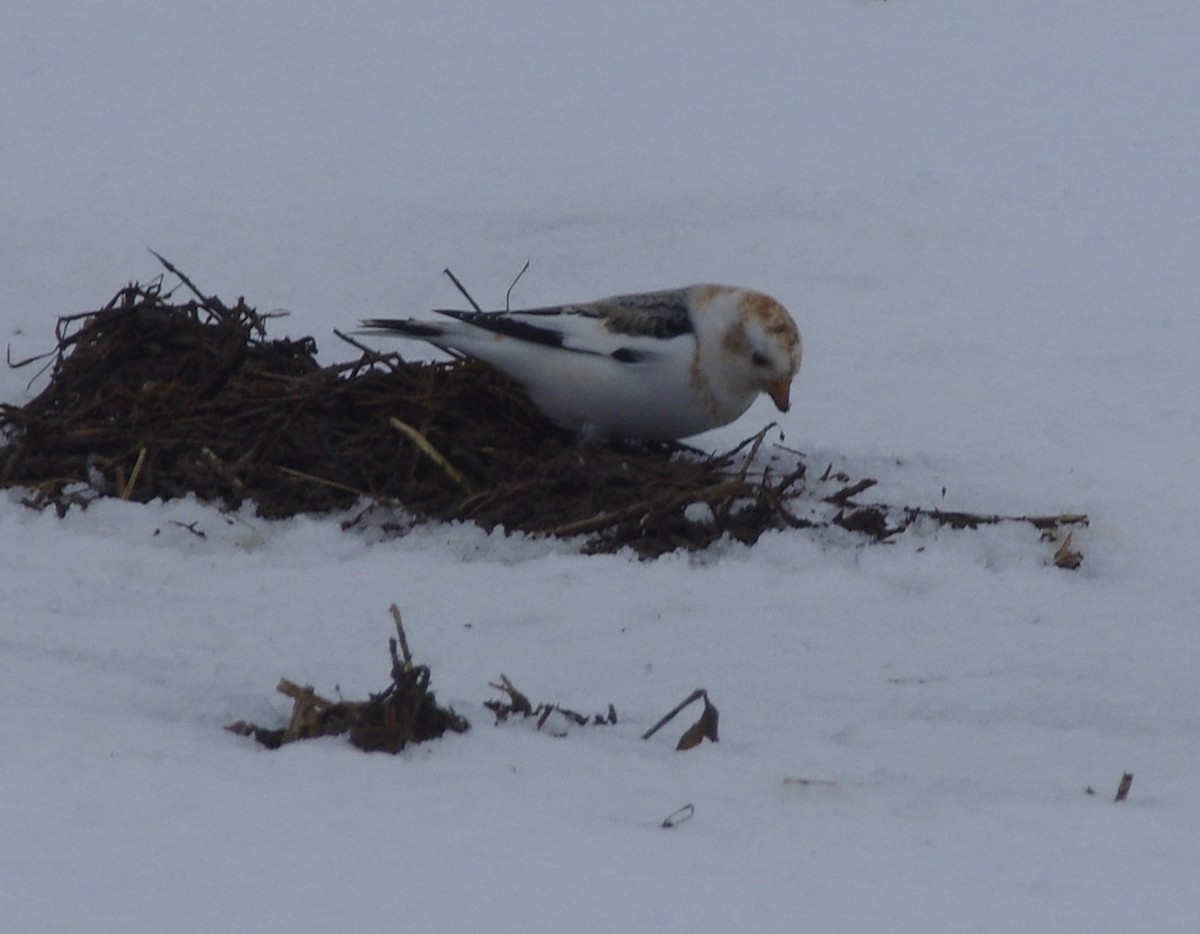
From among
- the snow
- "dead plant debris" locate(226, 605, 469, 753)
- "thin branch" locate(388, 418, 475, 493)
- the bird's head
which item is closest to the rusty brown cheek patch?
the bird's head

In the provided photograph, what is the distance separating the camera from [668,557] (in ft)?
13.4

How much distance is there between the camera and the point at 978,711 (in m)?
3.34

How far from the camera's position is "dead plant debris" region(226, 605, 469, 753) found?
285 cm

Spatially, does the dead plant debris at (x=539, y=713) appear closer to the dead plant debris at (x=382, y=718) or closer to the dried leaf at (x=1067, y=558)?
the dead plant debris at (x=382, y=718)

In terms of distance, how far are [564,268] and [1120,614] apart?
10.8 ft

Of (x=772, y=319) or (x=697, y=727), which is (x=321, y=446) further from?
(x=697, y=727)

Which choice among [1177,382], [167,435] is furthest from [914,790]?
[1177,382]

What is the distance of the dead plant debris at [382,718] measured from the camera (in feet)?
9.36

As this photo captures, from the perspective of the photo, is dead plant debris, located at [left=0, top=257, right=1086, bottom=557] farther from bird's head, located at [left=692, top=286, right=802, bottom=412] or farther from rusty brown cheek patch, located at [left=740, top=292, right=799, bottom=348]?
rusty brown cheek patch, located at [left=740, top=292, right=799, bottom=348]

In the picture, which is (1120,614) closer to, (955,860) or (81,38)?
(955,860)

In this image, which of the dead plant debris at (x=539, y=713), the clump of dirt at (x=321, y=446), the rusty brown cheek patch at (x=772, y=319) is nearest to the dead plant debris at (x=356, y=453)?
the clump of dirt at (x=321, y=446)

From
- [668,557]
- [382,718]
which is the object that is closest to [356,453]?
[668,557]

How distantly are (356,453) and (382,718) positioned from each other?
6.18ft

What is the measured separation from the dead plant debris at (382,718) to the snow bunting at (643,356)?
190cm
